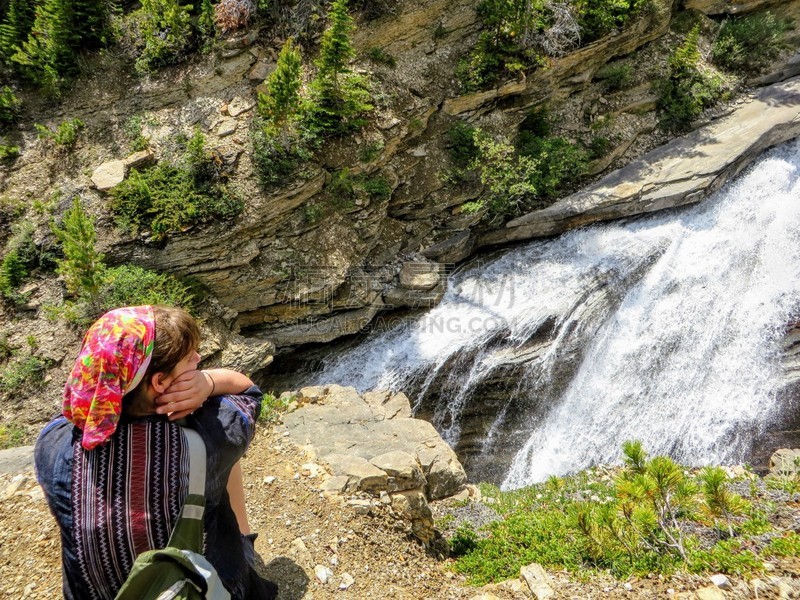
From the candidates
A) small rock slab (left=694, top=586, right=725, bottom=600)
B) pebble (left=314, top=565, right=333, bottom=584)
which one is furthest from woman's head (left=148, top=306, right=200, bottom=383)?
small rock slab (left=694, top=586, right=725, bottom=600)

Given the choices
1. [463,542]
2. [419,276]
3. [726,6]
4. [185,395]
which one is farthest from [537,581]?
[726,6]

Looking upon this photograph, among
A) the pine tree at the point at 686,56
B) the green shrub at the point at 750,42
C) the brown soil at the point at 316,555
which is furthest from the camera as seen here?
the green shrub at the point at 750,42

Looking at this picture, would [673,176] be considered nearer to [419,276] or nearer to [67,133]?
[419,276]

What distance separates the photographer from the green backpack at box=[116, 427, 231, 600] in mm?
2238

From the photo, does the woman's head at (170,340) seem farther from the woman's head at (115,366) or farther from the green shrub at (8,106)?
the green shrub at (8,106)

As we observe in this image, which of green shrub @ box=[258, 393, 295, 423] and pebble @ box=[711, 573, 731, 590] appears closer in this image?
pebble @ box=[711, 573, 731, 590]

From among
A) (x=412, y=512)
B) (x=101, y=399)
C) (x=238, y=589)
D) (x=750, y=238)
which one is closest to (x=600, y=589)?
(x=412, y=512)

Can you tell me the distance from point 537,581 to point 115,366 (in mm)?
5054

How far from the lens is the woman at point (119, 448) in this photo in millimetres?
2342

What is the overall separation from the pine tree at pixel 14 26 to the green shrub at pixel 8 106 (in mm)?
975

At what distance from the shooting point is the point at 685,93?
15852 millimetres

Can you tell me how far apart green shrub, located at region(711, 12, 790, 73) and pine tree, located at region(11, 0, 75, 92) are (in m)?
19.8

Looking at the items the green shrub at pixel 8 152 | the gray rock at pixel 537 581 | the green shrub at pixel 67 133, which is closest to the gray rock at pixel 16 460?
the gray rock at pixel 537 581

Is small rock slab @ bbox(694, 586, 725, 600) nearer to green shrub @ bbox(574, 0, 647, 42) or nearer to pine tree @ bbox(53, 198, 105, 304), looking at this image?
pine tree @ bbox(53, 198, 105, 304)
